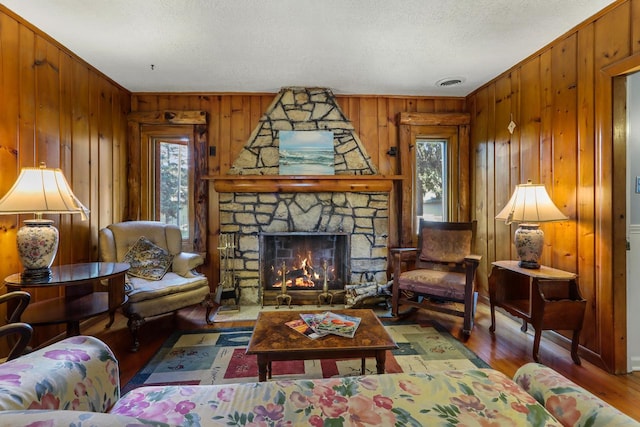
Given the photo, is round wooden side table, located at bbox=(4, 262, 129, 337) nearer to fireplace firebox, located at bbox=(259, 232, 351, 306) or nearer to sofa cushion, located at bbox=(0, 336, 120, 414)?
sofa cushion, located at bbox=(0, 336, 120, 414)

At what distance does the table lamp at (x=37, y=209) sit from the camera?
189 centimetres

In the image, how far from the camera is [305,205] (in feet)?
12.0

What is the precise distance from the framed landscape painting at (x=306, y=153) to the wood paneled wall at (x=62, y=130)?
5.93ft

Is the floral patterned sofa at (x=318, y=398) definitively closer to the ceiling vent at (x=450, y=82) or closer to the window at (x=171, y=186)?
the window at (x=171, y=186)

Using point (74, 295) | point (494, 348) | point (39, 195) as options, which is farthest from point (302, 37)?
point (494, 348)

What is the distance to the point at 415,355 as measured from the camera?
2314 millimetres

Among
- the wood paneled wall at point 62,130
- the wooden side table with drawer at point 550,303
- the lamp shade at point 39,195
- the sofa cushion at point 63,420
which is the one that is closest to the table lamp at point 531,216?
the wooden side table with drawer at point 550,303

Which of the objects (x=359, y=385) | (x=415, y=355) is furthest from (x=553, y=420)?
(x=415, y=355)

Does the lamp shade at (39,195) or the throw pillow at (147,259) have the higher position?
the lamp shade at (39,195)

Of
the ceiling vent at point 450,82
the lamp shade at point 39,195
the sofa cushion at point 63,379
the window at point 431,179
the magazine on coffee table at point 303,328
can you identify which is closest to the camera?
the sofa cushion at point 63,379

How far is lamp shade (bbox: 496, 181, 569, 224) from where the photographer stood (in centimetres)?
234

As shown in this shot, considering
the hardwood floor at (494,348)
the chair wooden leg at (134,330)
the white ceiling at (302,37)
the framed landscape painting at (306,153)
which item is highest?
the white ceiling at (302,37)

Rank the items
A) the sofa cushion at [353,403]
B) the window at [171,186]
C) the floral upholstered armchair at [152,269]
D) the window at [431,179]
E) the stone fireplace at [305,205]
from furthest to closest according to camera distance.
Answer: the window at [431,179], the window at [171,186], the stone fireplace at [305,205], the floral upholstered armchair at [152,269], the sofa cushion at [353,403]

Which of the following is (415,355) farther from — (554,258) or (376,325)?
(554,258)
